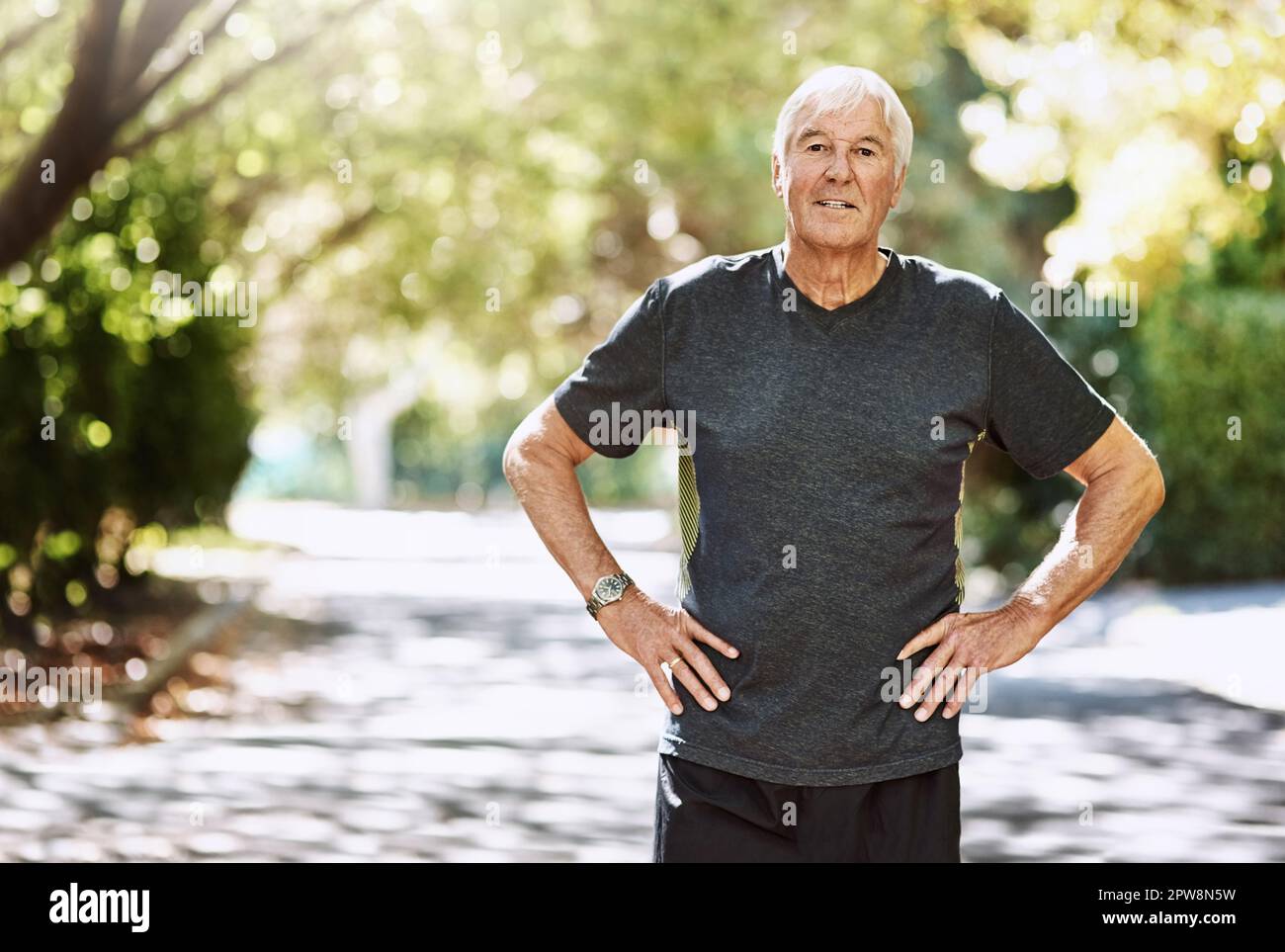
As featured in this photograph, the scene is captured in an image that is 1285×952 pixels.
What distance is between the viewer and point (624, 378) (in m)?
3.70

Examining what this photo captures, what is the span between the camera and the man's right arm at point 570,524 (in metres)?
3.70

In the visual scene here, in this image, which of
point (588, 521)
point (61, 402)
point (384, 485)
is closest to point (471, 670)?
point (61, 402)

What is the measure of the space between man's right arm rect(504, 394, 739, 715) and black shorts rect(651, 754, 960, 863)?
0.90ft

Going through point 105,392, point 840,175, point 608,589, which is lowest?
point 608,589

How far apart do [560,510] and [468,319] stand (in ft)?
86.5

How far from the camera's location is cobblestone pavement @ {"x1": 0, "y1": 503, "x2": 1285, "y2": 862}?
829 centimetres

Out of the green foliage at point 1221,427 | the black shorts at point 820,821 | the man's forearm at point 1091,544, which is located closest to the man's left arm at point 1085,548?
the man's forearm at point 1091,544

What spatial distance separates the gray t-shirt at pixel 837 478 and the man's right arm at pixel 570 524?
12cm

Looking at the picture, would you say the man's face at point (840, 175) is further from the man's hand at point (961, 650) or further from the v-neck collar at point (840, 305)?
the man's hand at point (961, 650)

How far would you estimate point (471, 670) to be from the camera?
15484mm

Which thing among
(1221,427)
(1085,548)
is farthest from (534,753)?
(1221,427)

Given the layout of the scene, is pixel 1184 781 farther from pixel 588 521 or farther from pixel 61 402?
pixel 61 402

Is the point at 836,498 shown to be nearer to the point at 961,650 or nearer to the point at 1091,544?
the point at 961,650

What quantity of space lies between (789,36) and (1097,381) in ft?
24.6
